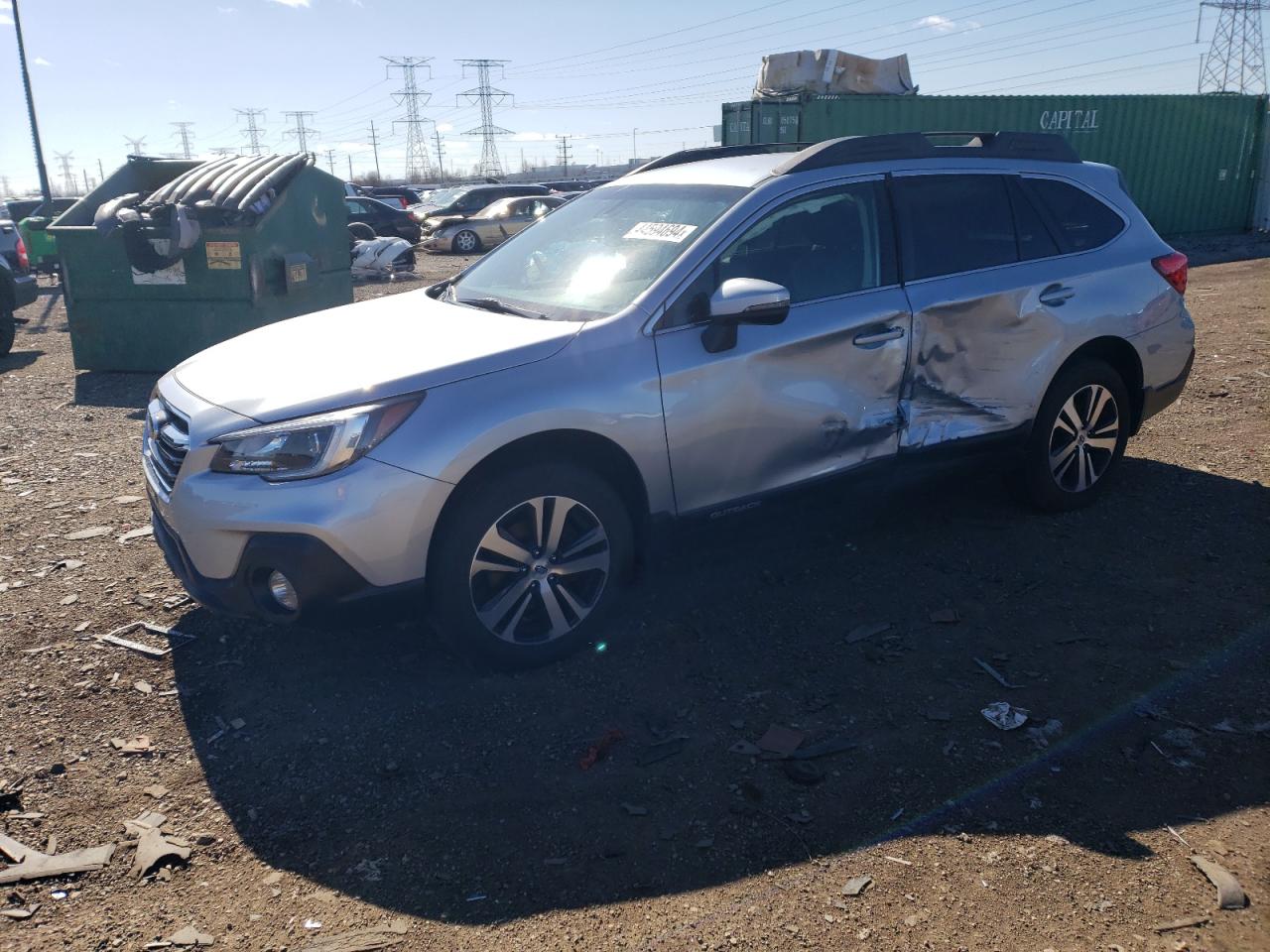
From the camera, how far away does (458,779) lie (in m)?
3.18

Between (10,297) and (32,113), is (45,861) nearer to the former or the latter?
(10,297)

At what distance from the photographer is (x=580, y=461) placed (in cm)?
373

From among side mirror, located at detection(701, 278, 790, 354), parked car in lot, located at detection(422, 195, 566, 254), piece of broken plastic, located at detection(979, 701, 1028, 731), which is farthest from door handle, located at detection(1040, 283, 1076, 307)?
parked car in lot, located at detection(422, 195, 566, 254)

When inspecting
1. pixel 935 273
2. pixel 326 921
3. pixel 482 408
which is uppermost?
pixel 935 273

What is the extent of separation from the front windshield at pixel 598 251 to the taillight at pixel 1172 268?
2443 mm

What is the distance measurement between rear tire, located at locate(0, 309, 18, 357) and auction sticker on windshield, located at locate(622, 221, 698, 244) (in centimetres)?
1000

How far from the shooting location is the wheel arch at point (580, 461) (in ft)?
11.4

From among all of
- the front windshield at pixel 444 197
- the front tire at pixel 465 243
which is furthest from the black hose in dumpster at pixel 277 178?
the front windshield at pixel 444 197

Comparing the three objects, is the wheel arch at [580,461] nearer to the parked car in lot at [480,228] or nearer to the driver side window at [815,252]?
the driver side window at [815,252]

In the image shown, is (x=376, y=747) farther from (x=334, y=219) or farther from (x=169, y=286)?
(x=334, y=219)

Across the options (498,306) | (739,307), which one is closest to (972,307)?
(739,307)

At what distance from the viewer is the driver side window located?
3963mm

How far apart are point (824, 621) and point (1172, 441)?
3.66m

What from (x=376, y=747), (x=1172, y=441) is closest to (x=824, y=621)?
(x=376, y=747)
